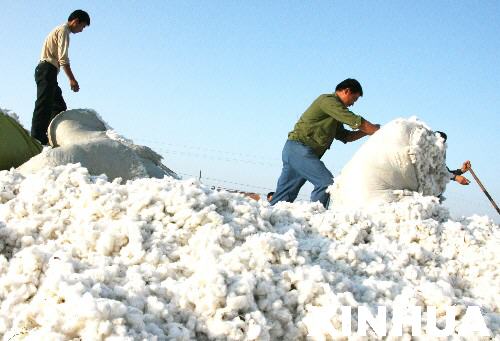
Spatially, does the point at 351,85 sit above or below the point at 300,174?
above

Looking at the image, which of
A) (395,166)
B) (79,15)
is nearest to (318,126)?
(395,166)

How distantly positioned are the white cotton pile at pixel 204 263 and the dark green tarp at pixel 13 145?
1.95 ft

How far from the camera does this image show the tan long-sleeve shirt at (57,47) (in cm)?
448

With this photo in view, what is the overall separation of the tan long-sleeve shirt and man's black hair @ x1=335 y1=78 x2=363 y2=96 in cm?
227

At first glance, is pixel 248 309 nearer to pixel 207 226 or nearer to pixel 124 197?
pixel 207 226

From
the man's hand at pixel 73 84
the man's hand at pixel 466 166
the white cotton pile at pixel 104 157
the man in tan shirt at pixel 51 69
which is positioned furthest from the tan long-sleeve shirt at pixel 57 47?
the man's hand at pixel 466 166

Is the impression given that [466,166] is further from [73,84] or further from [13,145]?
[13,145]

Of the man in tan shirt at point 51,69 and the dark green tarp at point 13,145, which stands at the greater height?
the man in tan shirt at point 51,69

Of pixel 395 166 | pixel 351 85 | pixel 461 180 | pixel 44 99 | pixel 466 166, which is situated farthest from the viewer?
pixel 466 166

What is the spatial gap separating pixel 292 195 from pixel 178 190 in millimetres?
2324

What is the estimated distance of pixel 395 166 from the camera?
313 cm

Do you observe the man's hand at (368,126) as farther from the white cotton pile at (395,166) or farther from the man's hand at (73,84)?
the man's hand at (73,84)

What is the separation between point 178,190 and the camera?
1.91 meters

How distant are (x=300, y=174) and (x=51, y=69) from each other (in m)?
2.29
